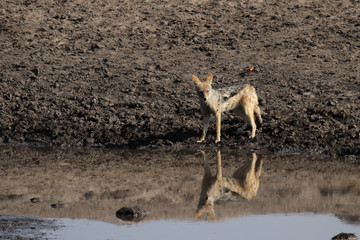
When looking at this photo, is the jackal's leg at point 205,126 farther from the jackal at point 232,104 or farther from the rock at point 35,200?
the rock at point 35,200

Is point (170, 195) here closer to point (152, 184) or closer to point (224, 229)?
point (152, 184)

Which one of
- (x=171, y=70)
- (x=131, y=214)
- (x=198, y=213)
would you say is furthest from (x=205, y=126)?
(x=131, y=214)

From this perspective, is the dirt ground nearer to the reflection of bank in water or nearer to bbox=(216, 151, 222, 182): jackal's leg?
bbox=(216, 151, 222, 182): jackal's leg

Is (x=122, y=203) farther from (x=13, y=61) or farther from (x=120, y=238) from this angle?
(x=13, y=61)

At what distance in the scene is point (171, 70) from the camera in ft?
55.6

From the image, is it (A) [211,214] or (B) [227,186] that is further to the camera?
(B) [227,186]

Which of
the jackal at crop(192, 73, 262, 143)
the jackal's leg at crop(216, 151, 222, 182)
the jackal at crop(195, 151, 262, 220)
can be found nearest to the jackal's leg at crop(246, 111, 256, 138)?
the jackal at crop(192, 73, 262, 143)

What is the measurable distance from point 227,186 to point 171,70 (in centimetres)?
567

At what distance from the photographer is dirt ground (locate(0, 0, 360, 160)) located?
1478cm

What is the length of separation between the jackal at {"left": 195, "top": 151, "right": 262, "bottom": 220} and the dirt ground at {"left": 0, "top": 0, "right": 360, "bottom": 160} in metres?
1.52

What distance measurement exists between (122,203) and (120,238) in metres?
1.56

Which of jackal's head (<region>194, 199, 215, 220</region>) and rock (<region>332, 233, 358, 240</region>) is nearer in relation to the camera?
rock (<region>332, 233, 358, 240</region>)

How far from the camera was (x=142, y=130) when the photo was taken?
589 inches

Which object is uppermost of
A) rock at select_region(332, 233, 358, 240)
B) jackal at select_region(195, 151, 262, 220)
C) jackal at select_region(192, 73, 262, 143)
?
jackal at select_region(192, 73, 262, 143)
